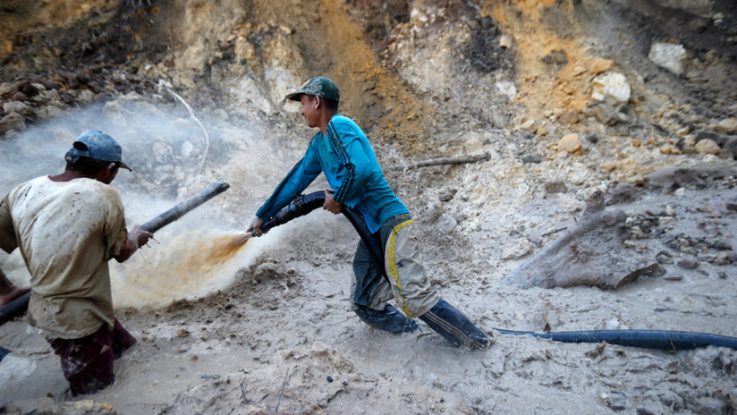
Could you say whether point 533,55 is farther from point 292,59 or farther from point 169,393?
point 169,393

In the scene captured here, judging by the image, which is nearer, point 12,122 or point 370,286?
point 370,286

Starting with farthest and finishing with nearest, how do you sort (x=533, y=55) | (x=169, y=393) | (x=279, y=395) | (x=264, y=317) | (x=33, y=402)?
(x=533, y=55) < (x=264, y=317) < (x=169, y=393) < (x=279, y=395) < (x=33, y=402)

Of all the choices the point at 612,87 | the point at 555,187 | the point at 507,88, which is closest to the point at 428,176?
the point at 555,187

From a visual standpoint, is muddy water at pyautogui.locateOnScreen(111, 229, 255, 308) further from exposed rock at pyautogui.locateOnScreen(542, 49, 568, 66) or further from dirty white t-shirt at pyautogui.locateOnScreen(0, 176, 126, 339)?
exposed rock at pyautogui.locateOnScreen(542, 49, 568, 66)

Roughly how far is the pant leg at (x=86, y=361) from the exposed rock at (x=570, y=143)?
18.3 feet

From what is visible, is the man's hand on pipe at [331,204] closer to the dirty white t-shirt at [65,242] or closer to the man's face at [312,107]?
the man's face at [312,107]

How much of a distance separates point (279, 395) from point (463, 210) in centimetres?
387

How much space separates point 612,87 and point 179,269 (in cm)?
601

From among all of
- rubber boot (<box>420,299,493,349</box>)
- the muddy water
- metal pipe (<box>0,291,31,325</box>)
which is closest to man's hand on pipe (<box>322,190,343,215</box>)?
rubber boot (<box>420,299,493,349</box>)

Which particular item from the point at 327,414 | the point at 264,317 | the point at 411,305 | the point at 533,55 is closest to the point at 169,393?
the point at 327,414

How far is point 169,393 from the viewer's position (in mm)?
2588

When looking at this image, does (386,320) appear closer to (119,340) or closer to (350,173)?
(350,173)

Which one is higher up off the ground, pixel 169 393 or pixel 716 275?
pixel 169 393

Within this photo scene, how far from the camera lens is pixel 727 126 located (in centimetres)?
574
